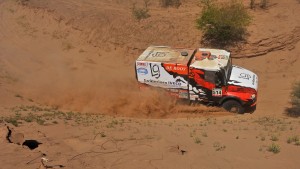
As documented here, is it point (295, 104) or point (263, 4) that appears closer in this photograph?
point (295, 104)

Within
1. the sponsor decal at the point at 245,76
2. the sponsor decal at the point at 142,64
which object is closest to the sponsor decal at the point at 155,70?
the sponsor decal at the point at 142,64

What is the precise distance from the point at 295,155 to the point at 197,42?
446 inches

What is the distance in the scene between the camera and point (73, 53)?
68.2 ft

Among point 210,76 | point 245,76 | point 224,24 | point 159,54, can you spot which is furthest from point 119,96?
point 224,24

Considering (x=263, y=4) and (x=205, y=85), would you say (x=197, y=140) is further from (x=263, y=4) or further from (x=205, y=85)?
(x=263, y=4)

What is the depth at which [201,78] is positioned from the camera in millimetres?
14406

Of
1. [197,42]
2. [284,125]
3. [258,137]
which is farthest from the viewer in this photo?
[197,42]

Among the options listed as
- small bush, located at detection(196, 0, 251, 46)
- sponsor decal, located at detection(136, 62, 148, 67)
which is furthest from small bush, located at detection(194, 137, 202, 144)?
small bush, located at detection(196, 0, 251, 46)

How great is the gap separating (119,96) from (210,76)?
148 inches

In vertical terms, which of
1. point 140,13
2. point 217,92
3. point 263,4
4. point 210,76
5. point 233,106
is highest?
point 263,4

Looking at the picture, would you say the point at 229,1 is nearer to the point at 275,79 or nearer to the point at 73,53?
the point at 275,79

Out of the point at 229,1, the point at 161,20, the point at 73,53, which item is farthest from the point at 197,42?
the point at 73,53

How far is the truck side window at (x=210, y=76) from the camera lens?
46.7 feet

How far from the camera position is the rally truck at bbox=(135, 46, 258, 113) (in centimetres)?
1437
